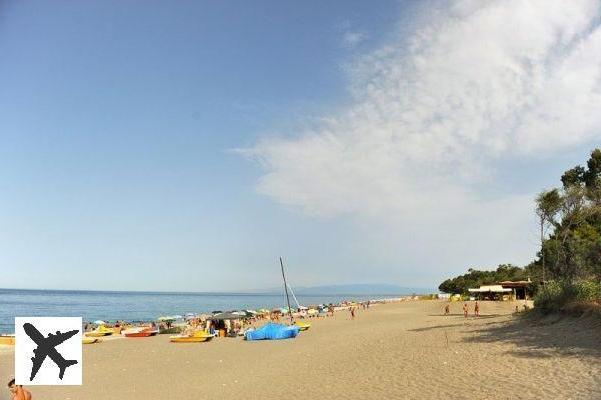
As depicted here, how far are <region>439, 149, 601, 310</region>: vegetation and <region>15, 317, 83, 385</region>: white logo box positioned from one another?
65.6 ft

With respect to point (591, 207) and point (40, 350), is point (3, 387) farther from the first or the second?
point (591, 207)

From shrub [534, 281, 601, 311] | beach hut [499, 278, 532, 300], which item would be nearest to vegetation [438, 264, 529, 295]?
beach hut [499, 278, 532, 300]

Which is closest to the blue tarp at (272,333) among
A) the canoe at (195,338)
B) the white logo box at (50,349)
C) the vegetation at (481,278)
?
the canoe at (195,338)

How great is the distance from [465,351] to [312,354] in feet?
20.9

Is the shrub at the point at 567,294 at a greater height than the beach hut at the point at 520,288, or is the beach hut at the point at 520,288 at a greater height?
the shrub at the point at 567,294

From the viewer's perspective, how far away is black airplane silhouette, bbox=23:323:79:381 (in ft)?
18.2

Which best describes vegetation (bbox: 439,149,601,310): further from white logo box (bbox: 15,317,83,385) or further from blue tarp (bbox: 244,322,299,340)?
white logo box (bbox: 15,317,83,385)

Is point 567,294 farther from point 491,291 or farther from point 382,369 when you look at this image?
point 491,291

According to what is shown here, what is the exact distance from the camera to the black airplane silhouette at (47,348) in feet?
18.2

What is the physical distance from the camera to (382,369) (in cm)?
1425

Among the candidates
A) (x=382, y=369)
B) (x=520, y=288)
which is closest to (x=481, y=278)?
(x=520, y=288)

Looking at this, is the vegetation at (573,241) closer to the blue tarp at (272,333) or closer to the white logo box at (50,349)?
the blue tarp at (272,333)

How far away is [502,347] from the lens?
50.9 feet

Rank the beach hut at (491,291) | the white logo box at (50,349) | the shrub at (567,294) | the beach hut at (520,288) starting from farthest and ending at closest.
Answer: the beach hut at (520,288)
the beach hut at (491,291)
the shrub at (567,294)
the white logo box at (50,349)
